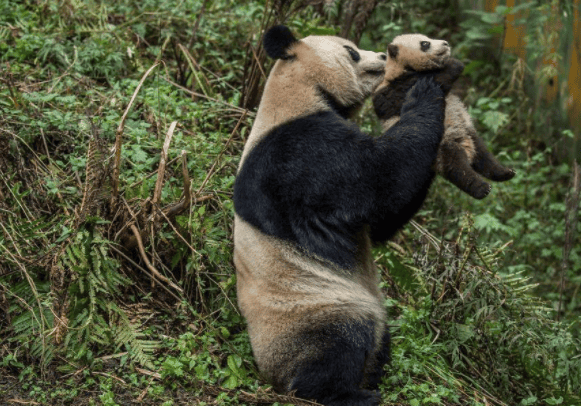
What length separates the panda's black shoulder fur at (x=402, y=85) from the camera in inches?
147

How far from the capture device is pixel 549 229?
6938 mm

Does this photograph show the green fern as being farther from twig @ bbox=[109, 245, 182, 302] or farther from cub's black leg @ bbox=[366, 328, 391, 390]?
cub's black leg @ bbox=[366, 328, 391, 390]

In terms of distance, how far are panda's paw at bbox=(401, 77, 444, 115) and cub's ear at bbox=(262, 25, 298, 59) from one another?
2.67ft

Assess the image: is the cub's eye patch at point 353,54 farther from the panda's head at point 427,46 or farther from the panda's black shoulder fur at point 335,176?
the panda's black shoulder fur at point 335,176

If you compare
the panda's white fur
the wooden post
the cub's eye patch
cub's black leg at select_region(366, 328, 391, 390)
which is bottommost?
cub's black leg at select_region(366, 328, 391, 390)

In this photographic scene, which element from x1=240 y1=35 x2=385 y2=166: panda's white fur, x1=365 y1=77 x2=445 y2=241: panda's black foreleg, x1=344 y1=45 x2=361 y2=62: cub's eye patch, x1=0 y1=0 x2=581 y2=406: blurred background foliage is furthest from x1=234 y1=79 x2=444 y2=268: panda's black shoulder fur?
x1=0 y1=0 x2=581 y2=406: blurred background foliage

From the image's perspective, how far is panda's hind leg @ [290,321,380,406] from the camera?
338 centimetres

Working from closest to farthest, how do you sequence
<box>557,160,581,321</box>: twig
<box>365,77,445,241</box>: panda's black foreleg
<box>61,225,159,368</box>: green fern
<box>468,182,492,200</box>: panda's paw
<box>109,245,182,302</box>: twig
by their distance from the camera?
<box>468,182,492,200</box>: panda's paw, <box>365,77,445,241</box>: panda's black foreleg, <box>61,225,159,368</box>: green fern, <box>109,245,182,302</box>: twig, <box>557,160,581,321</box>: twig

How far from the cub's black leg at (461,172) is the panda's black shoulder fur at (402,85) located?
0.41m

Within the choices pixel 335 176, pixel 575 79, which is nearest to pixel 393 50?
pixel 335 176

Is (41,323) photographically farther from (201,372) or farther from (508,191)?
(508,191)

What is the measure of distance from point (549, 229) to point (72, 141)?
5234 millimetres

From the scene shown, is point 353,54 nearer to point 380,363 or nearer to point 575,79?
point 380,363

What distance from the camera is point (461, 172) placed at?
11.0ft
